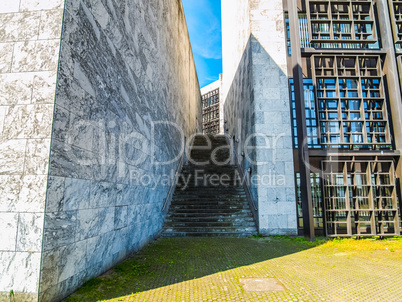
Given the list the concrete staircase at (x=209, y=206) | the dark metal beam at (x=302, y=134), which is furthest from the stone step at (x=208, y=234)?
the dark metal beam at (x=302, y=134)

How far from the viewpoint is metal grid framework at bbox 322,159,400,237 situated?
255 inches

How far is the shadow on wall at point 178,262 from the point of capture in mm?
3385

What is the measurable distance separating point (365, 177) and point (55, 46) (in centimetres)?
825

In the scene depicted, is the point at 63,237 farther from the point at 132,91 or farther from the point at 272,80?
the point at 272,80

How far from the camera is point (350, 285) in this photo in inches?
141

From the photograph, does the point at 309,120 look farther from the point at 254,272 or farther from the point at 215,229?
the point at 254,272

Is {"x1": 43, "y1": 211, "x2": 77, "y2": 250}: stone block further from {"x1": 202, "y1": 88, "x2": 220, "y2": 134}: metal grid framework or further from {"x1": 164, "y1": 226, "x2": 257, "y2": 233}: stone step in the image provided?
{"x1": 202, "y1": 88, "x2": 220, "y2": 134}: metal grid framework

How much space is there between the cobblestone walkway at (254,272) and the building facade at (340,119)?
0.95m

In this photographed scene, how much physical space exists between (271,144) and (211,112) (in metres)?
19.6

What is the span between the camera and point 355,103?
8.12 metres

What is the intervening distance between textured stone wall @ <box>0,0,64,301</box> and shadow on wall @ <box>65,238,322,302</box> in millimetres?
852

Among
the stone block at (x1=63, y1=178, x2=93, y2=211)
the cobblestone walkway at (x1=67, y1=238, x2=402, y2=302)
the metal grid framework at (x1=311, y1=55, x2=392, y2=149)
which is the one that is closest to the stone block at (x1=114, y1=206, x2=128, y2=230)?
the cobblestone walkway at (x1=67, y1=238, x2=402, y2=302)

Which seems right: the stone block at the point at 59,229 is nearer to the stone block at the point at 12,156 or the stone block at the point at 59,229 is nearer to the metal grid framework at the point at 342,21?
the stone block at the point at 12,156

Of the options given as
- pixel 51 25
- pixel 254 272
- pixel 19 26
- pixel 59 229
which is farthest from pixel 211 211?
pixel 19 26
